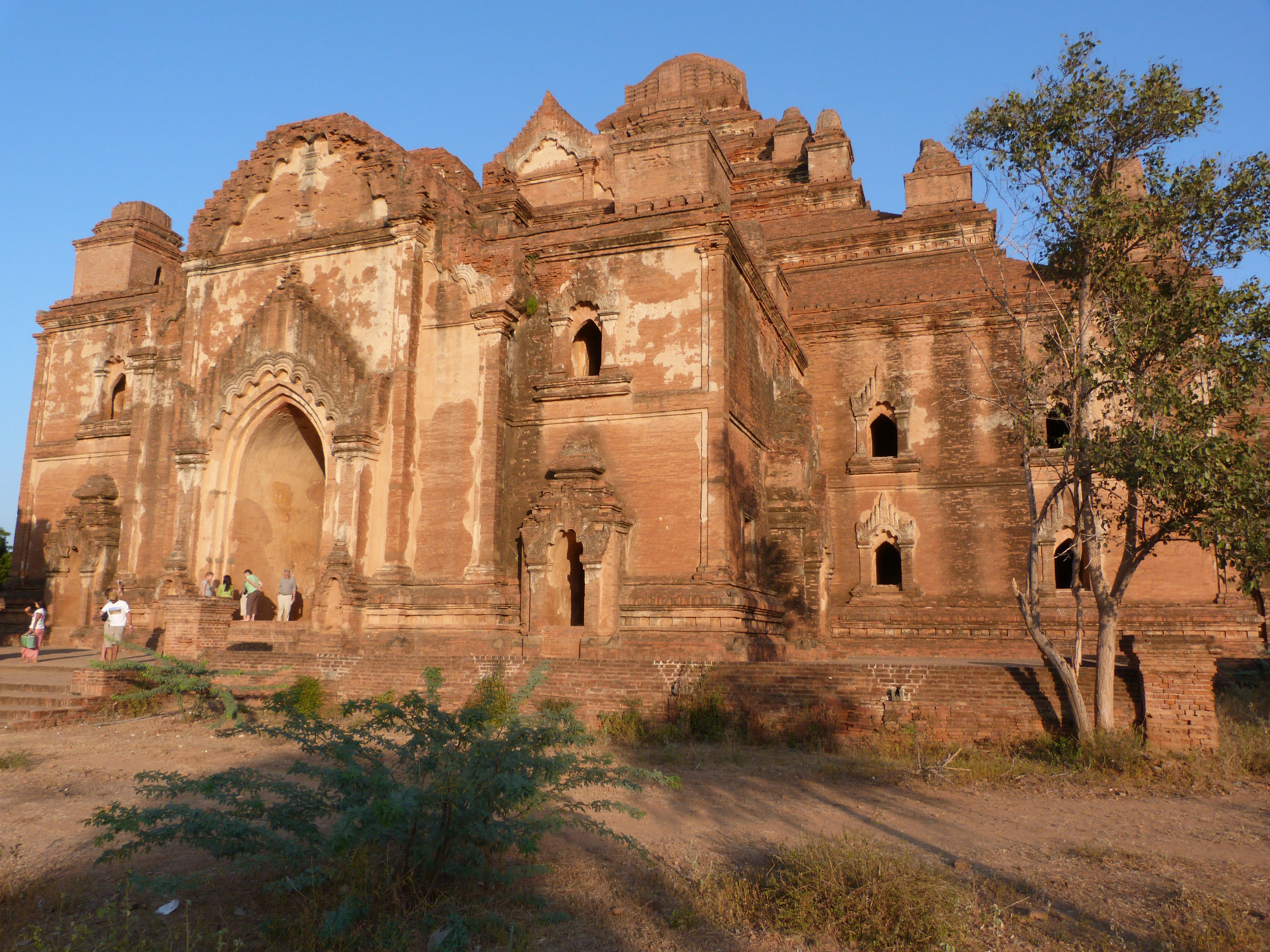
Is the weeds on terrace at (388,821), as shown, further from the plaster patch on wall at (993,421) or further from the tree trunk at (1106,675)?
the plaster patch on wall at (993,421)

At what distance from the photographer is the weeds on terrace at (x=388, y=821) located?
4980 mm

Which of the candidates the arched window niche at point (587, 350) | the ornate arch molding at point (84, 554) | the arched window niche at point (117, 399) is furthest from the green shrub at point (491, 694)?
the arched window niche at point (117, 399)

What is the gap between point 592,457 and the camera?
47.7 ft

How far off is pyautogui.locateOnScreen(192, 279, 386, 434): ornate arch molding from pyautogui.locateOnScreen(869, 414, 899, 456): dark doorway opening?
10646 millimetres

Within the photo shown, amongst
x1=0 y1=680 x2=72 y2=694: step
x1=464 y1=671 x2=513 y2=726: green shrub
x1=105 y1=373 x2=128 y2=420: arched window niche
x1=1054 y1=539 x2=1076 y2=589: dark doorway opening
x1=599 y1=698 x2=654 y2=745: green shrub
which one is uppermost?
x1=105 y1=373 x2=128 y2=420: arched window niche

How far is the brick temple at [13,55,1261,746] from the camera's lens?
13602 millimetres

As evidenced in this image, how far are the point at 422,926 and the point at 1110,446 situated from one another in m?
8.36

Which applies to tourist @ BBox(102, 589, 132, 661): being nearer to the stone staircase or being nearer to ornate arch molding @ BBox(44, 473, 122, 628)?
the stone staircase

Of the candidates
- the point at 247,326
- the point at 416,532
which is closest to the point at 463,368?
the point at 416,532

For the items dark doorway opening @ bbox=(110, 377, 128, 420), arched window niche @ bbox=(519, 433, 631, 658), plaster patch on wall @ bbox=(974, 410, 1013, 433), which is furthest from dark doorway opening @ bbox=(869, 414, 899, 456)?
dark doorway opening @ bbox=(110, 377, 128, 420)

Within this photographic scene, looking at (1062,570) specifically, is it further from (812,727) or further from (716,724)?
(716,724)

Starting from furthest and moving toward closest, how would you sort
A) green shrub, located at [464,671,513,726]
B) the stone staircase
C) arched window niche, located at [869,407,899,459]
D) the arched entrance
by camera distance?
1. arched window niche, located at [869,407,899,459]
2. the arched entrance
3. the stone staircase
4. green shrub, located at [464,671,513,726]

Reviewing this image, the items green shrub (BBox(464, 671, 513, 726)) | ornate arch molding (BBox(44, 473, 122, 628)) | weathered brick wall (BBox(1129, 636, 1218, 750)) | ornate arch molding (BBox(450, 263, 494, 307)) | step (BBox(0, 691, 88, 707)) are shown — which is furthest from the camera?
ornate arch molding (BBox(44, 473, 122, 628))

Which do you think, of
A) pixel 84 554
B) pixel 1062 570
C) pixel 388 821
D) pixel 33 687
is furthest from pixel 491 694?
pixel 84 554
